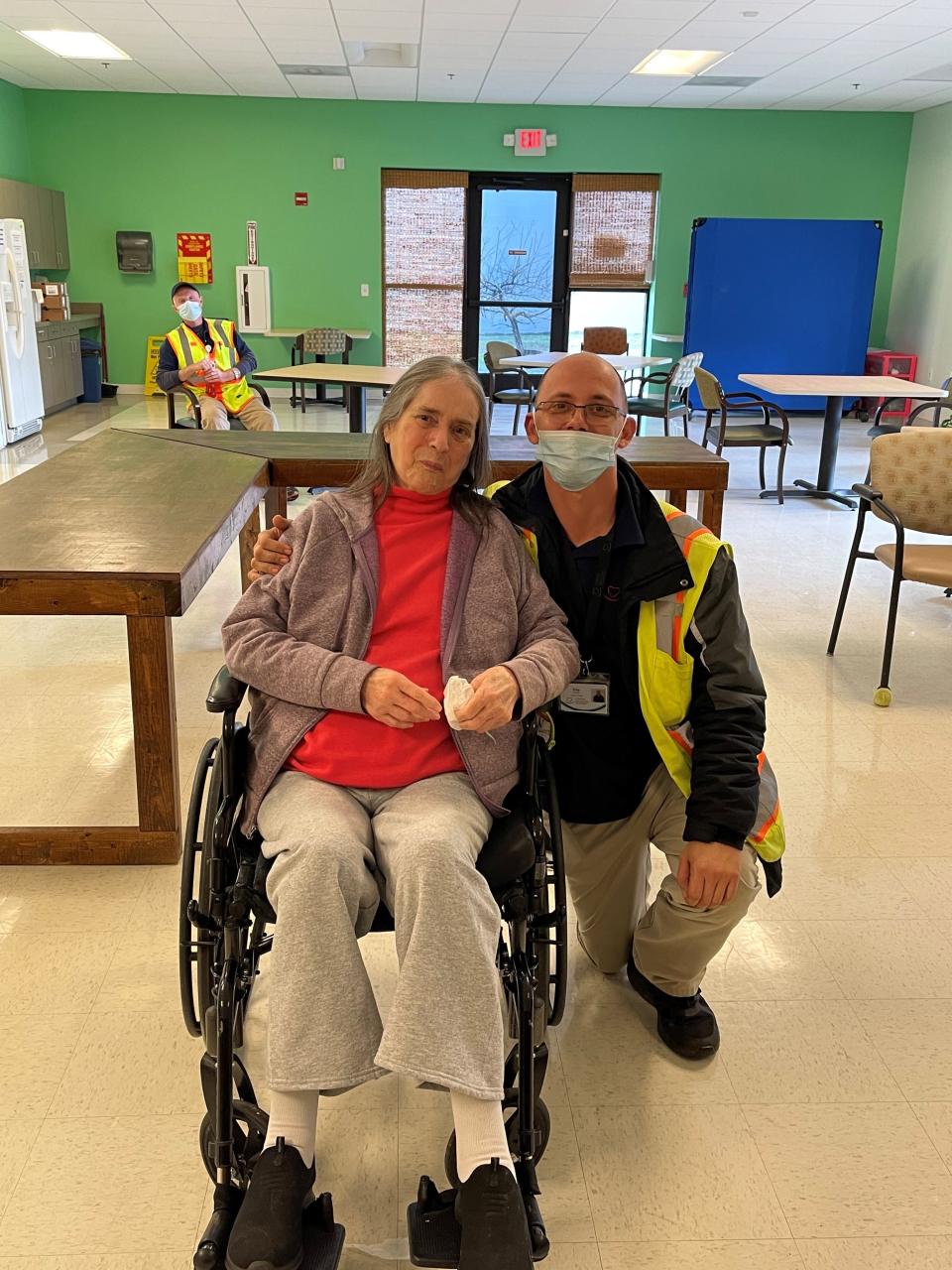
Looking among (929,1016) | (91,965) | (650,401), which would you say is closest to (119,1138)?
(91,965)

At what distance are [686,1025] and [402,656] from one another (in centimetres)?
85

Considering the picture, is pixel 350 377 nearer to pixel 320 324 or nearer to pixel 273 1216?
pixel 273 1216

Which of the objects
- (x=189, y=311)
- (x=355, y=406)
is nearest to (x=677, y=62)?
(x=355, y=406)

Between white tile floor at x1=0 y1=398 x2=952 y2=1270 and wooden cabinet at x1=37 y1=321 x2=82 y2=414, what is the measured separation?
7.27 meters

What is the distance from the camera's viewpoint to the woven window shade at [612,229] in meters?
11.2

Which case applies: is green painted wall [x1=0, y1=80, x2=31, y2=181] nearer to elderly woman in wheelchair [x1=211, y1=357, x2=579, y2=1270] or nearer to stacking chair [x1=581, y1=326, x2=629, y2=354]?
stacking chair [x1=581, y1=326, x2=629, y2=354]

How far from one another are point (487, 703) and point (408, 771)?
0.58 feet

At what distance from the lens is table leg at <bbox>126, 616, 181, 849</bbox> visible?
2.31 meters

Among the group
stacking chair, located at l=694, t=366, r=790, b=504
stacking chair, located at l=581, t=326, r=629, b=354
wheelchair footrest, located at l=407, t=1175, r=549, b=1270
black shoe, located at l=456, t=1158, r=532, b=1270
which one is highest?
stacking chair, located at l=581, t=326, r=629, b=354

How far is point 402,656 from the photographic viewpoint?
64.8 inches

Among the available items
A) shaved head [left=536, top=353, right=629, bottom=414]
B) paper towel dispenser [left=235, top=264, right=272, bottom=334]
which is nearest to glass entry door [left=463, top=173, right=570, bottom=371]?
paper towel dispenser [left=235, top=264, right=272, bottom=334]

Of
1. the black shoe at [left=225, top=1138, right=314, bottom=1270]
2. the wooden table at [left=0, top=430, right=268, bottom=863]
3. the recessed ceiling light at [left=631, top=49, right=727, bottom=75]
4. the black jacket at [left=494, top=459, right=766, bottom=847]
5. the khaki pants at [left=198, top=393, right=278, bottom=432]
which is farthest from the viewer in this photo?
the recessed ceiling light at [left=631, top=49, right=727, bottom=75]

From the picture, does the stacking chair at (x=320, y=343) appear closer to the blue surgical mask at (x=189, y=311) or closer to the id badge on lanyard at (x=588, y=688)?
the blue surgical mask at (x=189, y=311)

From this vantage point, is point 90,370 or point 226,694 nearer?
point 226,694
